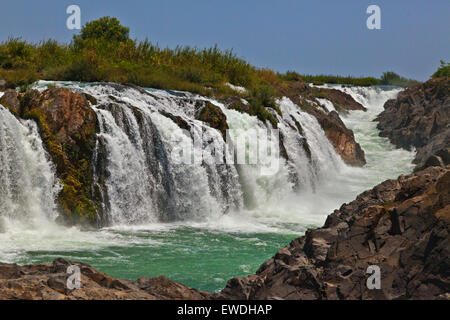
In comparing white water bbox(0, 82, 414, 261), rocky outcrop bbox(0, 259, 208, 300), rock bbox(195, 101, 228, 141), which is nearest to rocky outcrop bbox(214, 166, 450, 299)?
rocky outcrop bbox(0, 259, 208, 300)

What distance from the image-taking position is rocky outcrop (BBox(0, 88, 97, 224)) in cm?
1393

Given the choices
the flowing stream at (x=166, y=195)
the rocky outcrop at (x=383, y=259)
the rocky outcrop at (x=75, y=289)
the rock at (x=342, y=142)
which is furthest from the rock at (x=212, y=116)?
the rocky outcrop at (x=75, y=289)

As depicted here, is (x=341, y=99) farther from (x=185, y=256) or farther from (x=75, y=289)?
(x=75, y=289)

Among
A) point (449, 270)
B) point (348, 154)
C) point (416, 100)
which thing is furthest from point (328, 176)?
point (449, 270)

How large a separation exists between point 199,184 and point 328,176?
10.1 m

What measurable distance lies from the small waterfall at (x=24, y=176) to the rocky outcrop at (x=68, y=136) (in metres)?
0.27

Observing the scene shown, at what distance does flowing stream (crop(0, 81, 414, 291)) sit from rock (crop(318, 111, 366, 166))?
4.61 meters

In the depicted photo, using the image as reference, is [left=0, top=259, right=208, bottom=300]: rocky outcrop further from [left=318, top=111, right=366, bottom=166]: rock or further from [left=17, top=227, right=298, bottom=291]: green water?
[left=318, top=111, right=366, bottom=166]: rock

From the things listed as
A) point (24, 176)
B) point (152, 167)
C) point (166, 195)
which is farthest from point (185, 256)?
→ point (152, 167)

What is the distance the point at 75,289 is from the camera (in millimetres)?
6270

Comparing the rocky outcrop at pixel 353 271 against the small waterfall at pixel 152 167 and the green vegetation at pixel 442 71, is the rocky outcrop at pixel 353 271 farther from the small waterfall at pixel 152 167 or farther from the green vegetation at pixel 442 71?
the green vegetation at pixel 442 71

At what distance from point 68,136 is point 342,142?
17329 mm
